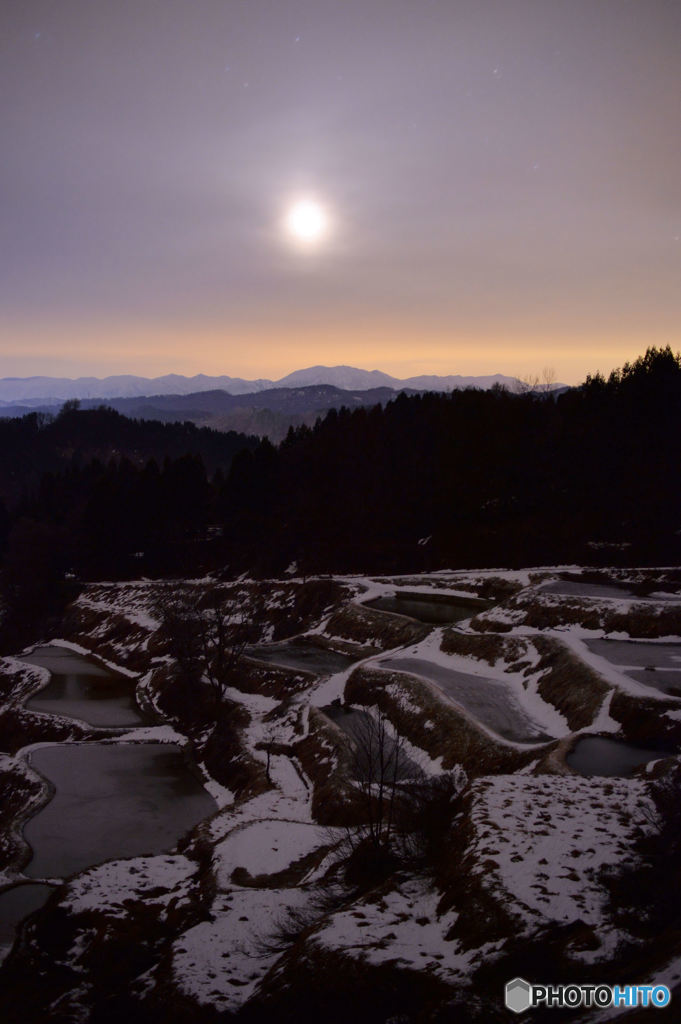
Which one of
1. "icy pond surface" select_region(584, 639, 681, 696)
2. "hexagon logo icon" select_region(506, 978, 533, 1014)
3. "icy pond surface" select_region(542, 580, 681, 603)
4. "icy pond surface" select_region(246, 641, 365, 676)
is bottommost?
"icy pond surface" select_region(246, 641, 365, 676)

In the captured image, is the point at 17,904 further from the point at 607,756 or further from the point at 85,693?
the point at 85,693

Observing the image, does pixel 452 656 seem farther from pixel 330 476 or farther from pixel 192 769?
pixel 330 476

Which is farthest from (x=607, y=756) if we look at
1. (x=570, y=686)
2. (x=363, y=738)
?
(x=363, y=738)

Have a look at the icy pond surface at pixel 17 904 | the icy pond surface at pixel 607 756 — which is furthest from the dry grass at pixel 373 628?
the icy pond surface at pixel 17 904

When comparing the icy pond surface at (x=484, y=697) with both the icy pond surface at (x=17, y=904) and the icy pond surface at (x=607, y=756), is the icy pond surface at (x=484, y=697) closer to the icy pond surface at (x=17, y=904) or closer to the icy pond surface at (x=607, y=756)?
the icy pond surface at (x=607, y=756)

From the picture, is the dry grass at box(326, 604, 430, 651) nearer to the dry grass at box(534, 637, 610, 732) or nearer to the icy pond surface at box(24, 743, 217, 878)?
the dry grass at box(534, 637, 610, 732)

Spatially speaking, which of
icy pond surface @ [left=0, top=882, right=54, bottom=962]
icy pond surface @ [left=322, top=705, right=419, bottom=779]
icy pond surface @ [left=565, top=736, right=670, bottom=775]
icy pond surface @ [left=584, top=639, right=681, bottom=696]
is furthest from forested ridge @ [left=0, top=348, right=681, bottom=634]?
icy pond surface @ [left=0, top=882, right=54, bottom=962]
